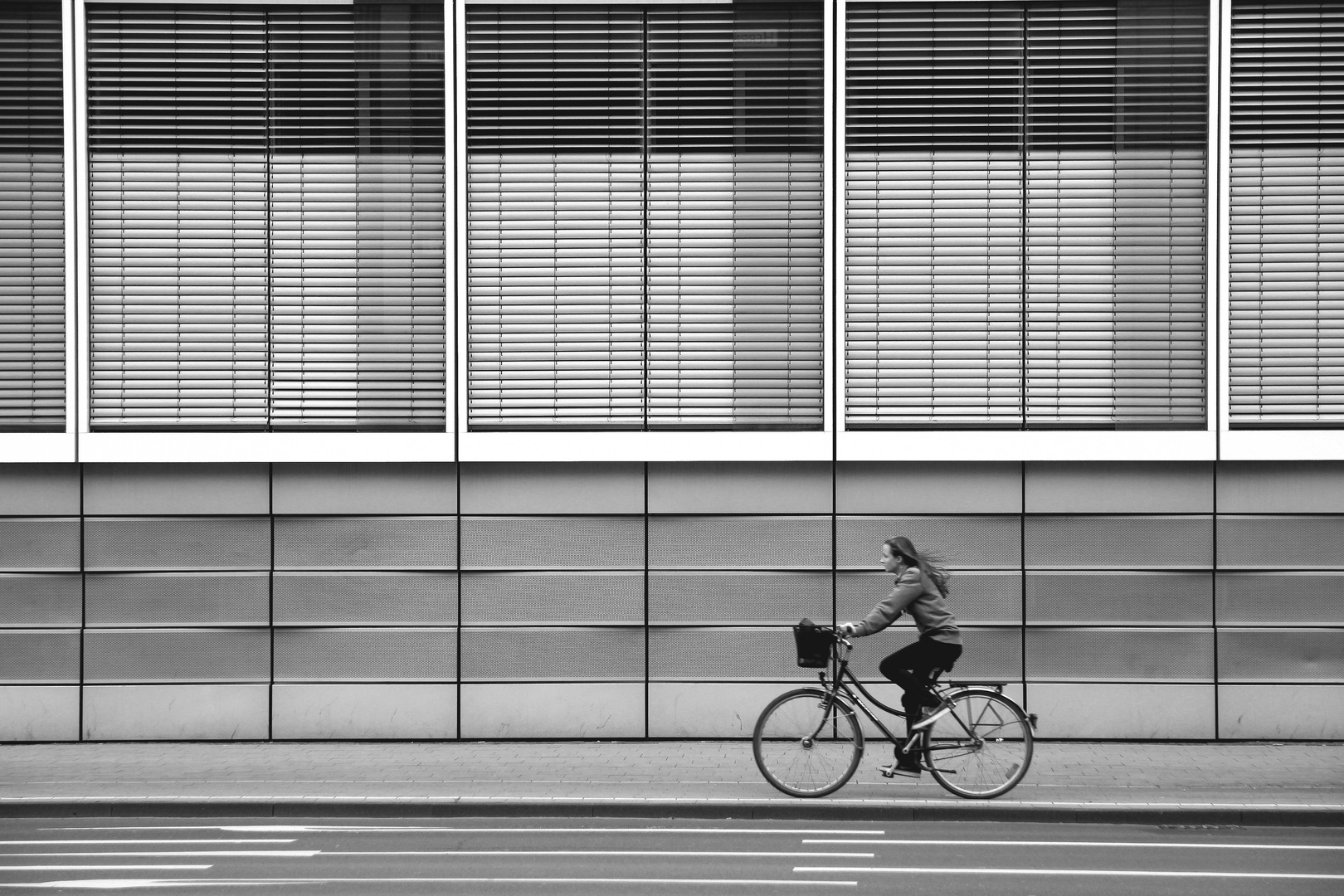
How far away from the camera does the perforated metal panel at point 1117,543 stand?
37.3ft

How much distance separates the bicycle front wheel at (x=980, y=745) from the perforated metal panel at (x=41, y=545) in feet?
24.6

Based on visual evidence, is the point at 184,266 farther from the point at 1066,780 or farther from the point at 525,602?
the point at 1066,780

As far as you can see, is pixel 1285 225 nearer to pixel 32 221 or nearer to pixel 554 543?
pixel 554 543

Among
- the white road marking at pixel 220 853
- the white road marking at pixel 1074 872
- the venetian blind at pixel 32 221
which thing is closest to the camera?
the white road marking at pixel 1074 872

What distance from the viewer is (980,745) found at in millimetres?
8961

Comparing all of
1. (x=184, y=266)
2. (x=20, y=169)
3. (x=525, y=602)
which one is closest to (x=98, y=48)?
(x=20, y=169)

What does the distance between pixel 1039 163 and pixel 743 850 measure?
6.80 metres

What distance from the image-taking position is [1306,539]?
1137 cm

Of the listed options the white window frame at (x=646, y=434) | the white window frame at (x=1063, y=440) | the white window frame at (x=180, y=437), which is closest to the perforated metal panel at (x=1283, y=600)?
the white window frame at (x=1063, y=440)

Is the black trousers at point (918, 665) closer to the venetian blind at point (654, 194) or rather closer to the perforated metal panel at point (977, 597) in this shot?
the perforated metal panel at point (977, 597)

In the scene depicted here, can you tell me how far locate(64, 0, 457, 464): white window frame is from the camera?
11.4 meters

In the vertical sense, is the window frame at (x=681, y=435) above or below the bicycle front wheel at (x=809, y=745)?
above

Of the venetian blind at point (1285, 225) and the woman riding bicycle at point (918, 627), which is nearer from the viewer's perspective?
the woman riding bicycle at point (918, 627)

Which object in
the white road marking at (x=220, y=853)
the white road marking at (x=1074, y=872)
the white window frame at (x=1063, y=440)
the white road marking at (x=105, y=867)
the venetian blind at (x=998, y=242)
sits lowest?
the white road marking at (x=220, y=853)
